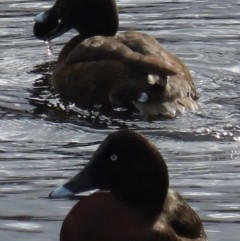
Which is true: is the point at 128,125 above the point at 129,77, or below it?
below

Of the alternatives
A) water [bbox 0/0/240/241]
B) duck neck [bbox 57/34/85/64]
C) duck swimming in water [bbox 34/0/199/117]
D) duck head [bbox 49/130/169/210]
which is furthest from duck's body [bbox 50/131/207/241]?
duck neck [bbox 57/34/85/64]

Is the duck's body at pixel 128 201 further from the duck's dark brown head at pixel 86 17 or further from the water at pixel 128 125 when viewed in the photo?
the duck's dark brown head at pixel 86 17

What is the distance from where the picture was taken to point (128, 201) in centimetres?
599

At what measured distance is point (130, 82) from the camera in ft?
28.9

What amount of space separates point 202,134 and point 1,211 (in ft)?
6.67

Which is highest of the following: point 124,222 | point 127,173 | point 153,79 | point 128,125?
point 127,173

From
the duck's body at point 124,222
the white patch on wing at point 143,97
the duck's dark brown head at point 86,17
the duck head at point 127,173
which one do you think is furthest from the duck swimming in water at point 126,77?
the duck's body at point 124,222

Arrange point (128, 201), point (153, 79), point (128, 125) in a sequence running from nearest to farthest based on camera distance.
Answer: point (128, 201), point (128, 125), point (153, 79)

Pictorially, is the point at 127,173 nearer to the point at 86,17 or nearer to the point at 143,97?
the point at 143,97

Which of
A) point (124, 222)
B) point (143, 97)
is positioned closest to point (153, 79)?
point (143, 97)

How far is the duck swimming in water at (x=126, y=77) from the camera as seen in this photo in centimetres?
877

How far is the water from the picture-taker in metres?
6.75

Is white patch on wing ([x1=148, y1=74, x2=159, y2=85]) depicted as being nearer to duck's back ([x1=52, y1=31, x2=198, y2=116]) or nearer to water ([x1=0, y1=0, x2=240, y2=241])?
duck's back ([x1=52, y1=31, x2=198, y2=116])

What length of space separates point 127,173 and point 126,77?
2898mm
